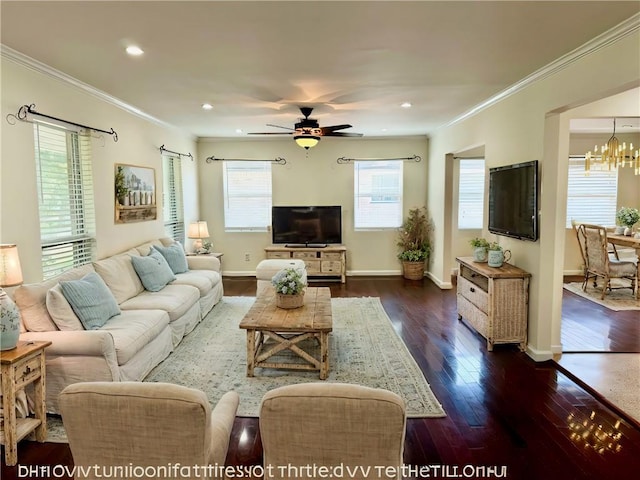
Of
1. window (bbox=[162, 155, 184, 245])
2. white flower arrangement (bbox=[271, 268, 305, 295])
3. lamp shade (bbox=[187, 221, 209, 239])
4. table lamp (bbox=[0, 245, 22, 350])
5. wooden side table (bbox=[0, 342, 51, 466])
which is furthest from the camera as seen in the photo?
lamp shade (bbox=[187, 221, 209, 239])

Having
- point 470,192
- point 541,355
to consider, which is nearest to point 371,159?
point 470,192

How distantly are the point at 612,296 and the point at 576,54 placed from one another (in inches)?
166

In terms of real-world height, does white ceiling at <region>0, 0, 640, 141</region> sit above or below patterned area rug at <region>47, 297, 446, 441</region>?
above

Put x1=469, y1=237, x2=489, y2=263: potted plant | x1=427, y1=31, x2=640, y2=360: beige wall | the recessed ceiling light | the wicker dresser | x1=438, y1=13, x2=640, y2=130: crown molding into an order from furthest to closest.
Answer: x1=469, y1=237, x2=489, y2=263: potted plant < the wicker dresser < the recessed ceiling light < x1=427, y1=31, x2=640, y2=360: beige wall < x1=438, y1=13, x2=640, y2=130: crown molding

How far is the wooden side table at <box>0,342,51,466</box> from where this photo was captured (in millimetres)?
2264

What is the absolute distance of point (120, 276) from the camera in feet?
13.4

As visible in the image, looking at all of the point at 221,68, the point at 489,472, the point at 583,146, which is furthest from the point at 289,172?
the point at 489,472

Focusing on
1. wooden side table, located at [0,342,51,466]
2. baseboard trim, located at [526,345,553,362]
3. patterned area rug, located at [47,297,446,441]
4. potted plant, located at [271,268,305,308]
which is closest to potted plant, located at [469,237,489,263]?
baseboard trim, located at [526,345,553,362]

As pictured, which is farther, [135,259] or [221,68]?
[135,259]

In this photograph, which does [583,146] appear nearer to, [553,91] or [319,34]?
[553,91]

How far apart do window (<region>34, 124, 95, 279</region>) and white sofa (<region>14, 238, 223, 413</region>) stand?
266 mm

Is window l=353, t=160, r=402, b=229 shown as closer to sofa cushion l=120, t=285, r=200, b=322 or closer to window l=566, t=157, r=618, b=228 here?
window l=566, t=157, r=618, b=228

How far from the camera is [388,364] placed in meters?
3.63

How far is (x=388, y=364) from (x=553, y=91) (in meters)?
2.74
